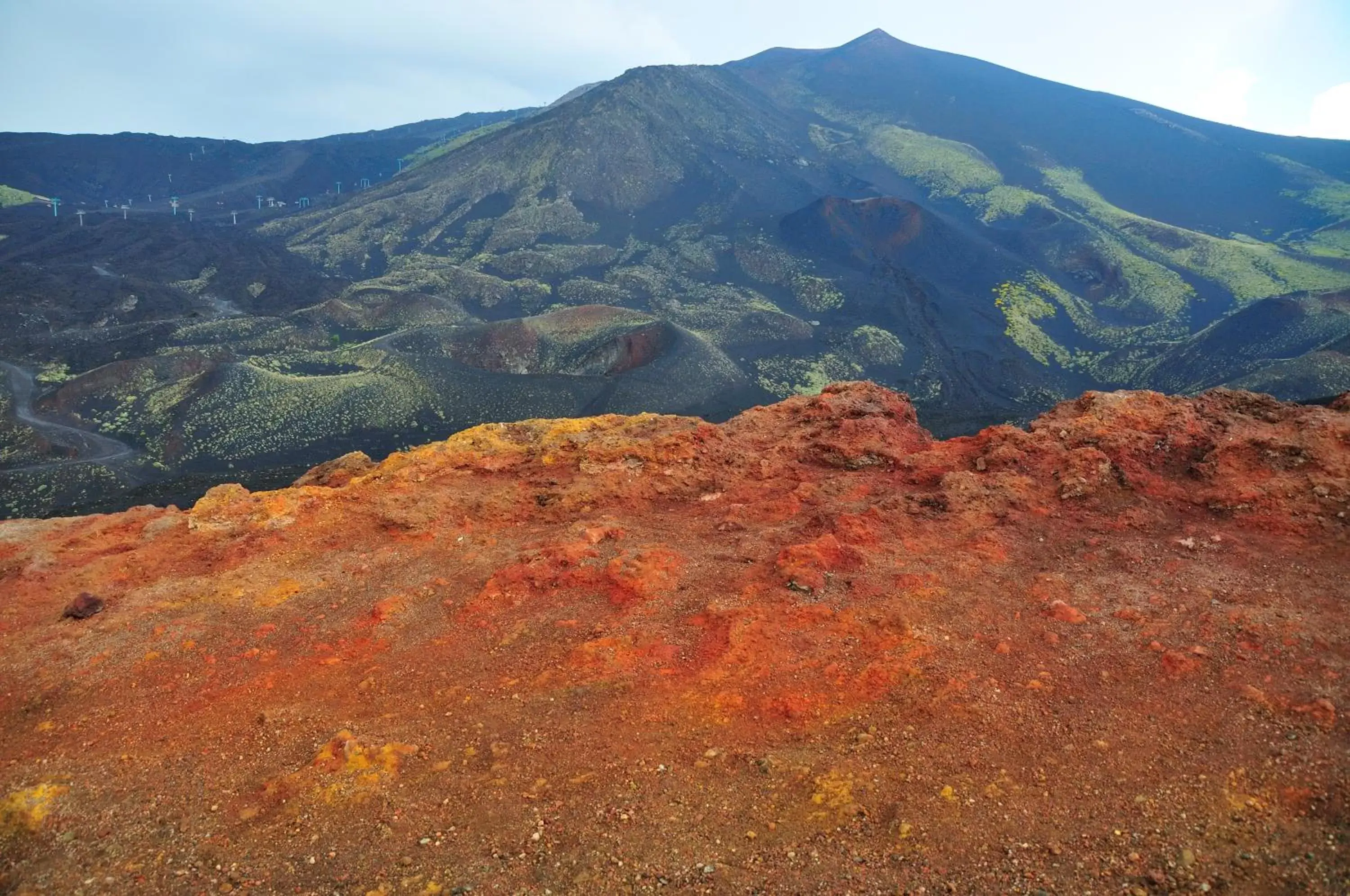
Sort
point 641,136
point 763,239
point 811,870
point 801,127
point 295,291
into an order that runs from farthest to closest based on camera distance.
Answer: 1. point 801,127
2. point 641,136
3. point 763,239
4. point 295,291
5. point 811,870

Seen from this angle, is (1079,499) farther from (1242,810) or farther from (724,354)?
(724,354)

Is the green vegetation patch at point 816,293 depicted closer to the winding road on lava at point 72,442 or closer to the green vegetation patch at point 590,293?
the green vegetation patch at point 590,293

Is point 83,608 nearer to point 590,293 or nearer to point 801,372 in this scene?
point 801,372

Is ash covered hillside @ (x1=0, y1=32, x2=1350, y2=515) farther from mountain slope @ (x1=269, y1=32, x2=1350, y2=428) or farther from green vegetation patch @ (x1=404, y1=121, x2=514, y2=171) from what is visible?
green vegetation patch @ (x1=404, y1=121, x2=514, y2=171)

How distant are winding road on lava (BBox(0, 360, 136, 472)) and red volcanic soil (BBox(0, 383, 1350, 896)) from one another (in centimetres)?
2493

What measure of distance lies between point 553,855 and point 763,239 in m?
72.2

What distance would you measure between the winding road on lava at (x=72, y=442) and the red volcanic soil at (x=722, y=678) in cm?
2493

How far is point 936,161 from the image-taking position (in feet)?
319

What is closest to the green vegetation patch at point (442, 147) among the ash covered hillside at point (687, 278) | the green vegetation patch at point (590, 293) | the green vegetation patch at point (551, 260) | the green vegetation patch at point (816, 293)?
the ash covered hillside at point (687, 278)

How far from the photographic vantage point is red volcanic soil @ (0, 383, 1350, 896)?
6.09m

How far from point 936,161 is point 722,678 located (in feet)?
340

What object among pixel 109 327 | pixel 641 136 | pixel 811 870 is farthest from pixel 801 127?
pixel 811 870

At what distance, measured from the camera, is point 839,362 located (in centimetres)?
5100

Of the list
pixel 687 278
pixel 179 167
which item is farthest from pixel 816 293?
pixel 179 167
